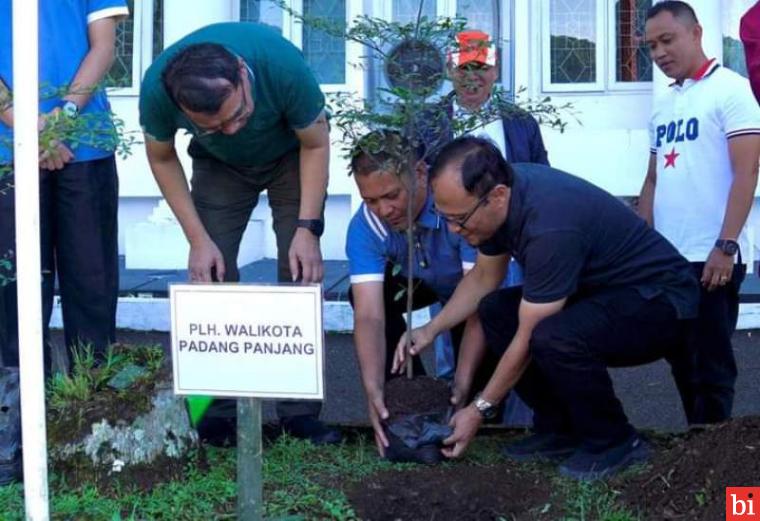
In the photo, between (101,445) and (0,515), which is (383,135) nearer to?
(101,445)

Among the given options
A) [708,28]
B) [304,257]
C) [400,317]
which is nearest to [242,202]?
[304,257]

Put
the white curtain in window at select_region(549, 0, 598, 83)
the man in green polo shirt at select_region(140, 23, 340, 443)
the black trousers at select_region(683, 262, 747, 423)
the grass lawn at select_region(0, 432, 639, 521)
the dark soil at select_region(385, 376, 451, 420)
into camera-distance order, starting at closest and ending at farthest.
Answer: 1. the grass lawn at select_region(0, 432, 639, 521)
2. the man in green polo shirt at select_region(140, 23, 340, 443)
3. the dark soil at select_region(385, 376, 451, 420)
4. the black trousers at select_region(683, 262, 747, 423)
5. the white curtain in window at select_region(549, 0, 598, 83)

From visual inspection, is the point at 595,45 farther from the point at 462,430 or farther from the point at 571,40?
the point at 462,430

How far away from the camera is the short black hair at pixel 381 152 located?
4219mm

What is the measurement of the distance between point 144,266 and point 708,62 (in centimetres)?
547

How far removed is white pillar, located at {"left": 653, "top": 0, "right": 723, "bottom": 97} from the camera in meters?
8.63

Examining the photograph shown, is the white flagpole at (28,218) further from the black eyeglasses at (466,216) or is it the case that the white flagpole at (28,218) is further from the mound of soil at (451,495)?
the black eyeglasses at (466,216)

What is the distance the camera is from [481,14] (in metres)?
9.95

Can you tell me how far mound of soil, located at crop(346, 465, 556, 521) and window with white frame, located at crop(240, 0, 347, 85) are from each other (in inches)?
239

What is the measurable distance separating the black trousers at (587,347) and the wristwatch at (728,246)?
16.2 inches

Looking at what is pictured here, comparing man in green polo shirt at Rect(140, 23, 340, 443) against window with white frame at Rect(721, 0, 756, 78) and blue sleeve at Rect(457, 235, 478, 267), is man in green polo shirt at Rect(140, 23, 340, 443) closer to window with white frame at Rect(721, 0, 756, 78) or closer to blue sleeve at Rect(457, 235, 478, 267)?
blue sleeve at Rect(457, 235, 478, 267)

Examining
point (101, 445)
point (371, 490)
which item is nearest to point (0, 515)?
point (101, 445)

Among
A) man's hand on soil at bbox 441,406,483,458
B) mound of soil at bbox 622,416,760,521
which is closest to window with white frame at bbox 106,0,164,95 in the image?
man's hand on soil at bbox 441,406,483,458

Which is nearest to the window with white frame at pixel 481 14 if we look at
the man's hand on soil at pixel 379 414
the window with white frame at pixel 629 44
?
the window with white frame at pixel 629 44
